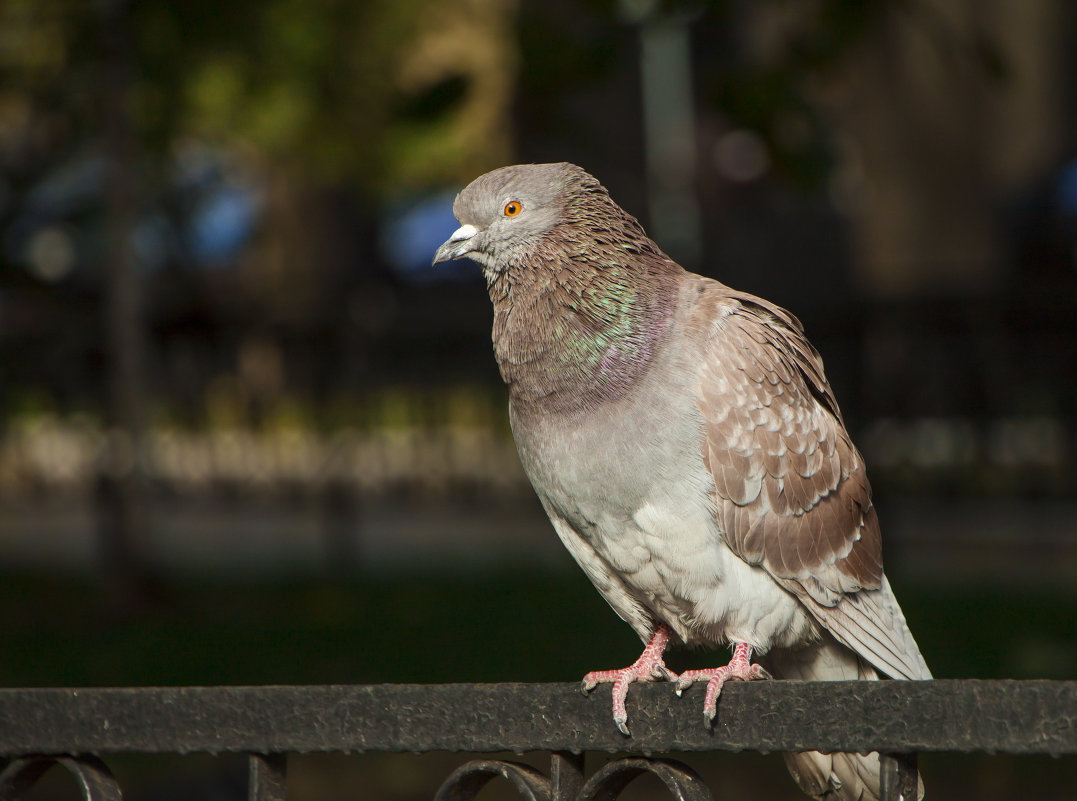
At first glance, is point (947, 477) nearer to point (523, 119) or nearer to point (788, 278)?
point (523, 119)

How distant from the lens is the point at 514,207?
2.66m

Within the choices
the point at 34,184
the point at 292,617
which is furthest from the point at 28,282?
the point at 292,617

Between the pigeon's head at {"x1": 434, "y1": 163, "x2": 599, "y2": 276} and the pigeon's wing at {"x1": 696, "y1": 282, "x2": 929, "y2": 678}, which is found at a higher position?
Result: the pigeon's head at {"x1": 434, "y1": 163, "x2": 599, "y2": 276}

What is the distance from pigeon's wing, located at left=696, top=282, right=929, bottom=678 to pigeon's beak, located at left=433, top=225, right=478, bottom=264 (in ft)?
1.56

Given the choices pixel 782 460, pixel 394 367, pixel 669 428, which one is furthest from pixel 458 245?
pixel 394 367

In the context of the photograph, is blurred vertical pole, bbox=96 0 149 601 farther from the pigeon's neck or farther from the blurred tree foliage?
the pigeon's neck

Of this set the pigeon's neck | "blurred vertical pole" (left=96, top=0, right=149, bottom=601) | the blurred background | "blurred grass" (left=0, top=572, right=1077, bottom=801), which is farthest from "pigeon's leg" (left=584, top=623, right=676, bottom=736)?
"blurred vertical pole" (left=96, top=0, right=149, bottom=601)

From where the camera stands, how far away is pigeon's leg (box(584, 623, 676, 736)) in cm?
181

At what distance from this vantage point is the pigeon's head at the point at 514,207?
265cm

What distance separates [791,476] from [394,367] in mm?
6935

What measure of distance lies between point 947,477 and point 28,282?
5.74 meters

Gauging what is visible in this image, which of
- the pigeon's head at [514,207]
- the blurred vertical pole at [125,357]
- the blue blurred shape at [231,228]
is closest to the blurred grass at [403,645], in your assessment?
the blurred vertical pole at [125,357]

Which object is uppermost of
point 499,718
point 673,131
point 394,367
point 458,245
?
point 673,131

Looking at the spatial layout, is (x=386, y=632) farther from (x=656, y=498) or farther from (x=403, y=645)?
(x=656, y=498)
